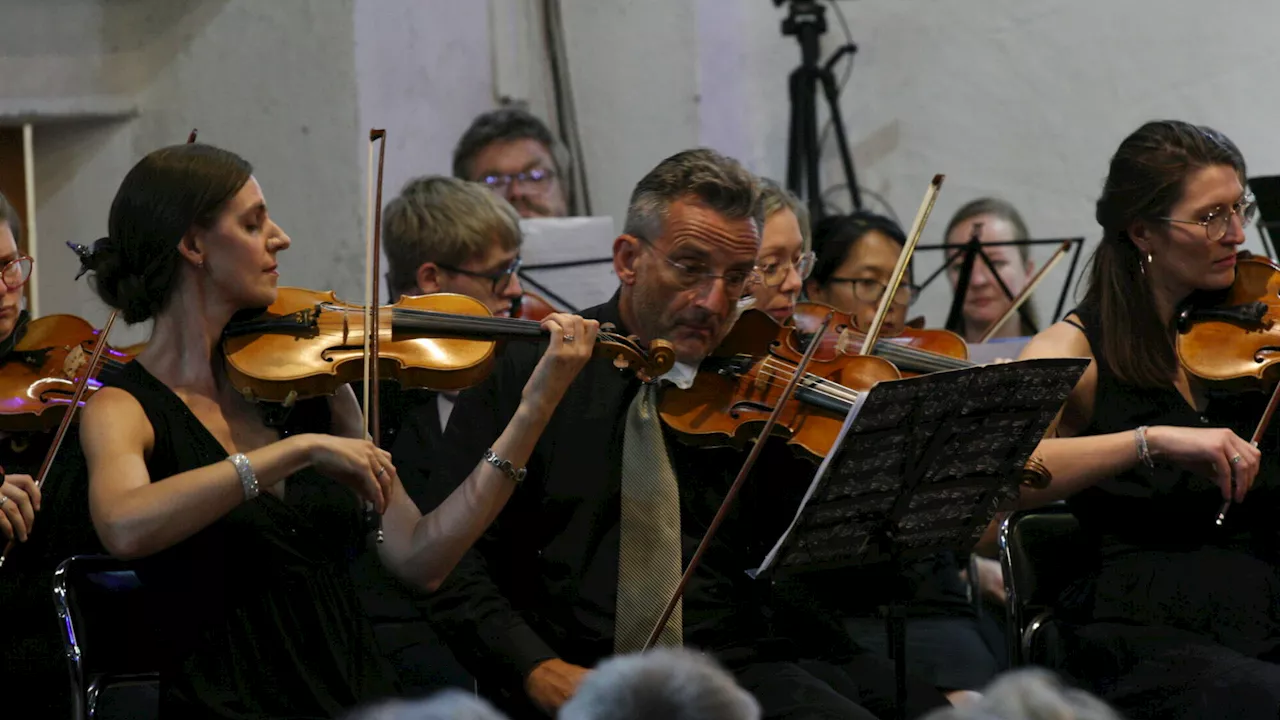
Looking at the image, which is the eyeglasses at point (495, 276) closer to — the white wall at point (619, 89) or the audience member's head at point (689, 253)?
the audience member's head at point (689, 253)

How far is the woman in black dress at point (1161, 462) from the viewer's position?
255 cm

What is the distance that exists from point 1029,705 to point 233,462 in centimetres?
140

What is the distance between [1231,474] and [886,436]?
29.2 inches

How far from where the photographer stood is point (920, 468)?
2227 mm

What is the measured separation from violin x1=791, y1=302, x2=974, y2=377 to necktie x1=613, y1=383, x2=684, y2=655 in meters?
0.60

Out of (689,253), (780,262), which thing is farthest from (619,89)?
(689,253)

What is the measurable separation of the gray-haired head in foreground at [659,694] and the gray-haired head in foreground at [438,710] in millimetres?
69

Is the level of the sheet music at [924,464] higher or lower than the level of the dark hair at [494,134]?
lower

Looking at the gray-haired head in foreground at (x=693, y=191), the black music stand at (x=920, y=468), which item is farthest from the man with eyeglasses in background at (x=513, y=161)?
the black music stand at (x=920, y=468)

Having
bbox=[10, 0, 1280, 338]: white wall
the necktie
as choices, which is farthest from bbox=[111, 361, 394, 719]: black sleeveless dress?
bbox=[10, 0, 1280, 338]: white wall

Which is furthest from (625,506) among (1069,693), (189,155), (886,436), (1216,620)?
(1069,693)

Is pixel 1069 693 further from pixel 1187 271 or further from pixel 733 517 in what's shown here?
pixel 1187 271

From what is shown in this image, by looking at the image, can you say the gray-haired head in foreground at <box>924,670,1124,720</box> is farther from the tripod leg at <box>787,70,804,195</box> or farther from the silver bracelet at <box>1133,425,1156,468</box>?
the tripod leg at <box>787,70,804,195</box>

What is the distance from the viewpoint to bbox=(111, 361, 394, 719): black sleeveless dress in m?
2.31
